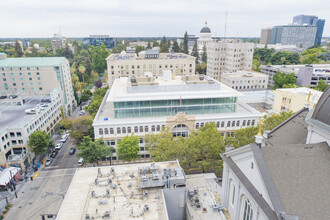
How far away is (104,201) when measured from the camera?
97.9 ft

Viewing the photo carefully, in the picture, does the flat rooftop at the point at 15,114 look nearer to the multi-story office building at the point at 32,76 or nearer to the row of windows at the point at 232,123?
the multi-story office building at the point at 32,76

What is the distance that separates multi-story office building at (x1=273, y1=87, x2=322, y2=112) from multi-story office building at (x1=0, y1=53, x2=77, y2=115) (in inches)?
3046

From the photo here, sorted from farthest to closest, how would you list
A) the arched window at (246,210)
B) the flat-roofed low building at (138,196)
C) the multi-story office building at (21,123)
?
the multi-story office building at (21,123) < the flat-roofed low building at (138,196) < the arched window at (246,210)

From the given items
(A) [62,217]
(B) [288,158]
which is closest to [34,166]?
(A) [62,217]

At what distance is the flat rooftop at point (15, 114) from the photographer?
59.2 meters

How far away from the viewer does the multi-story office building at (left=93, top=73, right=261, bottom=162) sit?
56.4 metres

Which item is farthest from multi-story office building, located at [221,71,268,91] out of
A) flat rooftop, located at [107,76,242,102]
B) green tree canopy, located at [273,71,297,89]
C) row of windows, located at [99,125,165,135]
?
row of windows, located at [99,125,165,135]

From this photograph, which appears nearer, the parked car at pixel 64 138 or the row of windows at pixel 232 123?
the row of windows at pixel 232 123

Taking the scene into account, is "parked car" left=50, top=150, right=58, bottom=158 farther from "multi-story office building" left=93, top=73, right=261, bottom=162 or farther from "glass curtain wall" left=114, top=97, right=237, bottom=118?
"glass curtain wall" left=114, top=97, right=237, bottom=118

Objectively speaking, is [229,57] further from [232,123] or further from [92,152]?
[92,152]

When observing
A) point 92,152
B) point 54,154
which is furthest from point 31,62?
point 92,152

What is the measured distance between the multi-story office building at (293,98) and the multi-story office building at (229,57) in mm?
45807

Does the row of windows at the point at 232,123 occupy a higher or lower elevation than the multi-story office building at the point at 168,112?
lower

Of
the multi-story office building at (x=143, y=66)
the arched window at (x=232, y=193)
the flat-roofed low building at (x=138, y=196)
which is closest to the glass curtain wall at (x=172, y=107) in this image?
the flat-roofed low building at (x=138, y=196)
